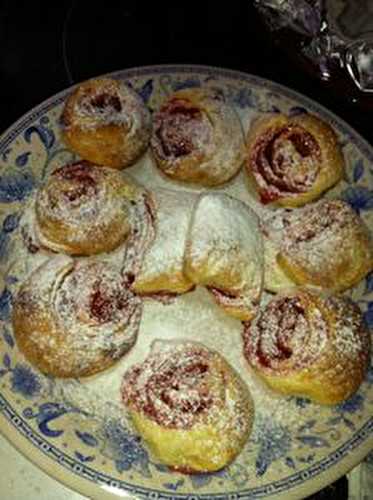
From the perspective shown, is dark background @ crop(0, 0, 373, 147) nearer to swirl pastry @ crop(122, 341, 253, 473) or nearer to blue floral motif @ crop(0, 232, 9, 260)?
blue floral motif @ crop(0, 232, 9, 260)

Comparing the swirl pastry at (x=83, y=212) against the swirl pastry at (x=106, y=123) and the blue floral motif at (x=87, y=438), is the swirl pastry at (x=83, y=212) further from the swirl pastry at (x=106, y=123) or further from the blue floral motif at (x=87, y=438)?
the blue floral motif at (x=87, y=438)

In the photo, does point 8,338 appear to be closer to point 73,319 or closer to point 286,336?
point 73,319

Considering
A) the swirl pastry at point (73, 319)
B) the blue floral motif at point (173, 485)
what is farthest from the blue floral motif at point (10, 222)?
the blue floral motif at point (173, 485)

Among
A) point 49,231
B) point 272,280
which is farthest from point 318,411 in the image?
point 49,231

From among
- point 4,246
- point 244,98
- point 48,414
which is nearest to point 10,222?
point 4,246

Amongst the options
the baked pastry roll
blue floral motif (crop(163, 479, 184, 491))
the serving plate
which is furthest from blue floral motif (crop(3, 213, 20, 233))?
blue floral motif (crop(163, 479, 184, 491))

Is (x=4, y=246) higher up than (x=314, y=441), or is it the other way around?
(x=4, y=246)
